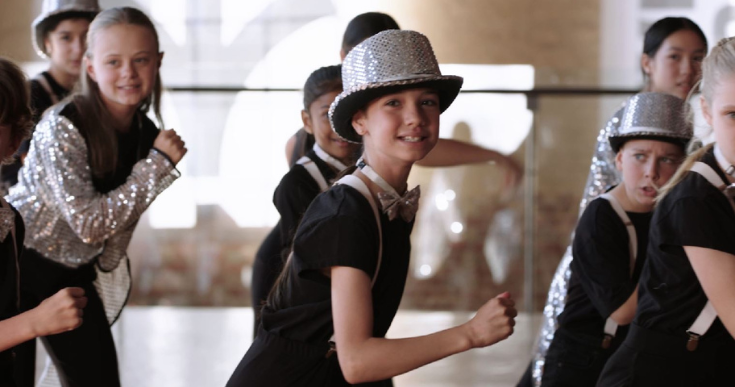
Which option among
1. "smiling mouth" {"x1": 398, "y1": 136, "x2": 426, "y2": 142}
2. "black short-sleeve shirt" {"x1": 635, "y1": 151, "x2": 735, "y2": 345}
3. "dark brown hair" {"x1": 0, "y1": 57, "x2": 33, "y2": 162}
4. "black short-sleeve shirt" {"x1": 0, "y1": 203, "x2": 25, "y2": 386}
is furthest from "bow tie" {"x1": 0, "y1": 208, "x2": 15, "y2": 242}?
"black short-sleeve shirt" {"x1": 635, "y1": 151, "x2": 735, "y2": 345}

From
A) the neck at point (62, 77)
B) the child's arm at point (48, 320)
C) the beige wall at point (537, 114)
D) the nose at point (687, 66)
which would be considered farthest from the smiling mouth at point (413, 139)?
the beige wall at point (537, 114)

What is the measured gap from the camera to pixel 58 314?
1.91 meters

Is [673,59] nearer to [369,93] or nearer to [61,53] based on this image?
[369,93]

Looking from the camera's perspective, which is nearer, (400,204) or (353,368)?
(353,368)

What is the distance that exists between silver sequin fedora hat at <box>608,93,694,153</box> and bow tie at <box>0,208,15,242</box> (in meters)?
1.42

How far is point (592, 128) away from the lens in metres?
6.20

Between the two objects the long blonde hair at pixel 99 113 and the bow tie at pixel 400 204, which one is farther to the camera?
the long blonde hair at pixel 99 113

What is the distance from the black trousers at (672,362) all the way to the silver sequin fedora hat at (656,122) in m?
0.66

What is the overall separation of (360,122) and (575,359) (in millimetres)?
1013

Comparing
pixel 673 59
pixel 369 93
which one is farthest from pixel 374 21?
pixel 369 93

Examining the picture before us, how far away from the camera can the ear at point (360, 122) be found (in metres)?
2.03

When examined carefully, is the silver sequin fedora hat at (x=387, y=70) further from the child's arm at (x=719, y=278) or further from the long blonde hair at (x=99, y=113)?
the long blonde hair at (x=99, y=113)

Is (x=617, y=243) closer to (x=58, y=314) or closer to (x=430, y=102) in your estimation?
(x=430, y=102)

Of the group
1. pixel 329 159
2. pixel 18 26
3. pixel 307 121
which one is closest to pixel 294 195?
pixel 329 159
